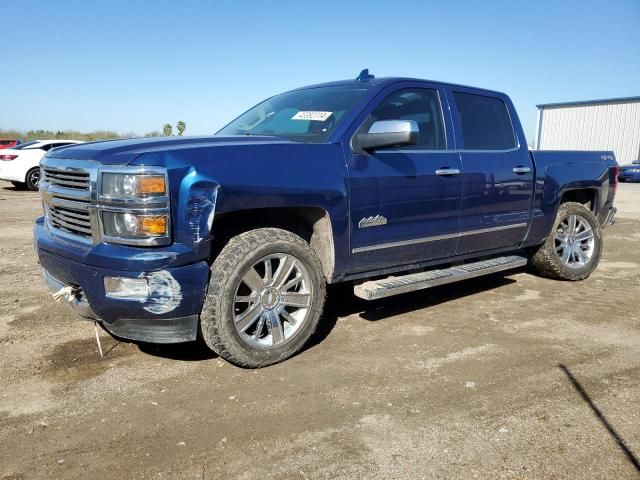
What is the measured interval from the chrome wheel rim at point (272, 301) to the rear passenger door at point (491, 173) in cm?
166

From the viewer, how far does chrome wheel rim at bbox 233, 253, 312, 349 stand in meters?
3.41

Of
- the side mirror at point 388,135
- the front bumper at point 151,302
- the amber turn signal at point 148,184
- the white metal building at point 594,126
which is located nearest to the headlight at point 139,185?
the amber turn signal at point 148,184

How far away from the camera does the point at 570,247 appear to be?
19.4 feet

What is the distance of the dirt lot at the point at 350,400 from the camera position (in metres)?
2.46

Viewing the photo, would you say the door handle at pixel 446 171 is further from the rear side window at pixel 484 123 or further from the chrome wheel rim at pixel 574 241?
the chrome wheel rim at pixel 574 241

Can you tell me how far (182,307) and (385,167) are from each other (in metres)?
1.75

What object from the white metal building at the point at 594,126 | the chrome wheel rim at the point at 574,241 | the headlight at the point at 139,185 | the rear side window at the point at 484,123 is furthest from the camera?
the white metal building at the point at 594,126

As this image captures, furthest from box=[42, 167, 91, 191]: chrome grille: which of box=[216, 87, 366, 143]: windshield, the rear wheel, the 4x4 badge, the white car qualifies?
the rear wheel

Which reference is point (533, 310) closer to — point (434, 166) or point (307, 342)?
point (434, 166)

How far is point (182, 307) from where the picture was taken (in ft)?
10.2

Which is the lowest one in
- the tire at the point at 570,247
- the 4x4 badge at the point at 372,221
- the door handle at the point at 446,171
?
the tire at the point at 570,247

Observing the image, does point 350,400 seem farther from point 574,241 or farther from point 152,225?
point 574,241

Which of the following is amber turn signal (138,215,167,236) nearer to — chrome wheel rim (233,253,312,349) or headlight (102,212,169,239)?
headlight (102,212,169,239)

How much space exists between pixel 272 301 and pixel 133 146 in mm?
1297
